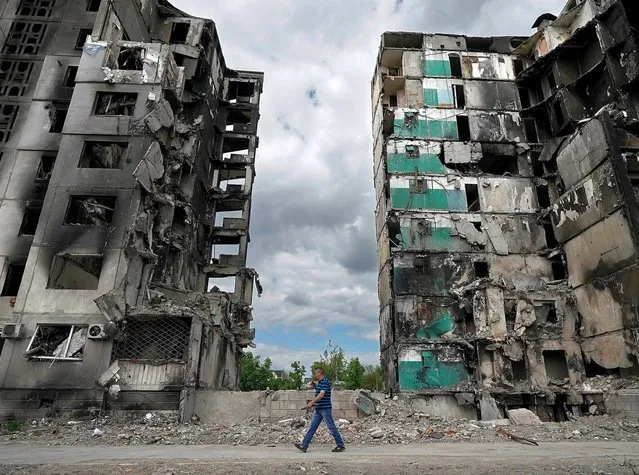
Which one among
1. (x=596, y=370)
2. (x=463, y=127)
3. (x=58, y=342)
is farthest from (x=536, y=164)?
(x=58, y=342)

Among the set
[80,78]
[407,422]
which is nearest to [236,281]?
[80,78]

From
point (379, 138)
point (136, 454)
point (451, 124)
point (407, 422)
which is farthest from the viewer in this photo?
point (379, 138)

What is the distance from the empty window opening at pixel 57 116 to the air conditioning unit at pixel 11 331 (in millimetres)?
11316

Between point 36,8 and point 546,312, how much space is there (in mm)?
36779

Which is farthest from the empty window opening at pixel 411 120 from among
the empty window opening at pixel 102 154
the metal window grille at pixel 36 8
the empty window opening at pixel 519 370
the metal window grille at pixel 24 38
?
the metal window grille at pixel 36 8

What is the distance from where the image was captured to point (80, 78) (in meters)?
21.5

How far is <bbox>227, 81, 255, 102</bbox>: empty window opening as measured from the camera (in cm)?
3600

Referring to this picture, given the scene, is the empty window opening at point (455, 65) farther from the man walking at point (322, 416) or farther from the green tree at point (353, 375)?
the green tree at point (353, 375)

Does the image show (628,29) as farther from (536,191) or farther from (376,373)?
(376,373)

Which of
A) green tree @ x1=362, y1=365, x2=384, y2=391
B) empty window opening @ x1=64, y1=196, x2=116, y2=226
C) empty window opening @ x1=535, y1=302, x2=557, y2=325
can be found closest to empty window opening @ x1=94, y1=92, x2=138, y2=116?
empty window opening @ x1=64, y1=196, x2=116, y2=226

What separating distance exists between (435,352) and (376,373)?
36.5m

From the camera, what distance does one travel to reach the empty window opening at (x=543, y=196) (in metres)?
28.4

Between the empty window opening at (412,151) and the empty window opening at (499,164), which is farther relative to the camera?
the empty window opening at (499,164)

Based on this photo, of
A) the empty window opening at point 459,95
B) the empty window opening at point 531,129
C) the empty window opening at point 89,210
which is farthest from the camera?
the empty window opening at point 459,95
